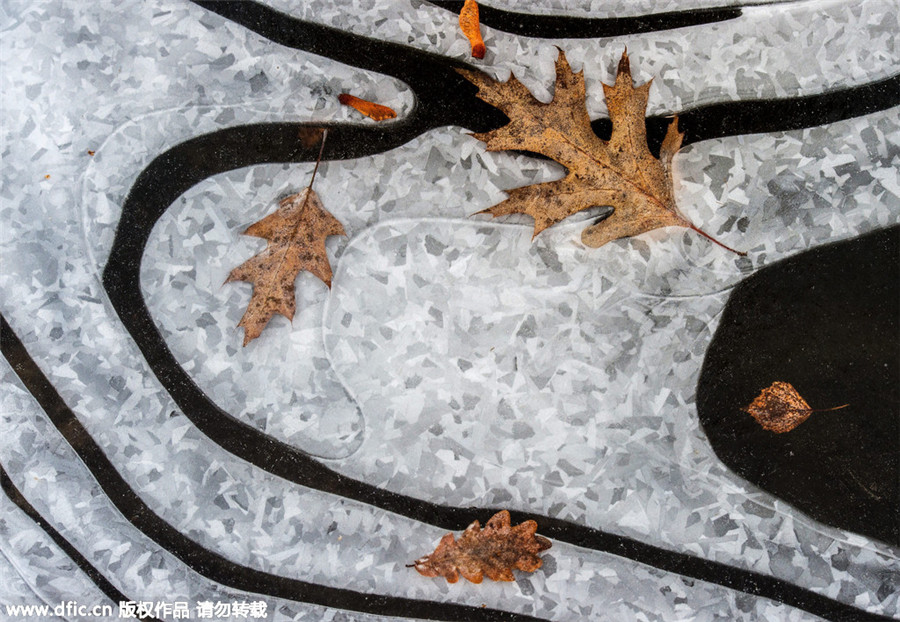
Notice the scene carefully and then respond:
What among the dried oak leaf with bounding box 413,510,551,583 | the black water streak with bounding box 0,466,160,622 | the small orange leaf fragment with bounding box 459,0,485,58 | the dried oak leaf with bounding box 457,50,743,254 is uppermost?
the small orange leaf fragment with bounding box 459,0,485,58

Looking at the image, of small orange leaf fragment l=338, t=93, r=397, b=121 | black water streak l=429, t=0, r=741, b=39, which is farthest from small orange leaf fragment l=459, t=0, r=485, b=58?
small orange leaf fragment l=338, t=93, r=397, b=121

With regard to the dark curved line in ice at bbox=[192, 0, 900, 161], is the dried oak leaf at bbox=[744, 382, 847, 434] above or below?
below

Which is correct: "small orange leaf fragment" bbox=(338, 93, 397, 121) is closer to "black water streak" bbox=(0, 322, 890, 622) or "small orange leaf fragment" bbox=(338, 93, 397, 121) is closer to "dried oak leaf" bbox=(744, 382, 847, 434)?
"black water streak" bbox=(0, 322, 890, 622)

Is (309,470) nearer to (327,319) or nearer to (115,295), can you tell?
(327,319)

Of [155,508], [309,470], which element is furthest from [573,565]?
[155,508]

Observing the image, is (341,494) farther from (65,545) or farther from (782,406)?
(782,406)

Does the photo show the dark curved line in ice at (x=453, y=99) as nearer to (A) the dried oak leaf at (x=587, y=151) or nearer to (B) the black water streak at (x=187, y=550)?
(A) the dried oak leaf at (x=587, y=151)

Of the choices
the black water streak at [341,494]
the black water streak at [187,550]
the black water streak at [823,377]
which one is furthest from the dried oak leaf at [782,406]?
the black water streak at [187,550]
